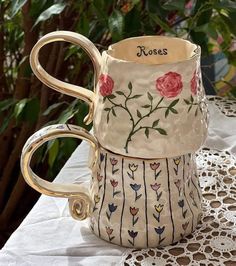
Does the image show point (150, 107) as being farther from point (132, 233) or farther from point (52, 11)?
point (52, 11)

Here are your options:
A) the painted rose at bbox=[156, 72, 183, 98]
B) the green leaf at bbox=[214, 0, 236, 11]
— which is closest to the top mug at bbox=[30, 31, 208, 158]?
the painted rose at bbox=[156, 72, 183, 98]

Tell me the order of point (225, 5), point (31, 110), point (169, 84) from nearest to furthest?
point (169, 84) → point (225, 5) → point (31, 110)

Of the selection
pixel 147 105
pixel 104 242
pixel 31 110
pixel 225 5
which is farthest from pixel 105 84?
pixel 31 110

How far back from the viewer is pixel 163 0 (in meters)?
0.89

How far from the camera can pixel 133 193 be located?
0.52 meters

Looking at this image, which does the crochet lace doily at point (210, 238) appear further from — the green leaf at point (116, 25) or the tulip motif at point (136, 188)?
the green leaf at point (116, 25)

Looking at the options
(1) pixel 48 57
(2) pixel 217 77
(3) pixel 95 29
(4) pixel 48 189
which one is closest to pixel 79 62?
(1) pixel 48 57

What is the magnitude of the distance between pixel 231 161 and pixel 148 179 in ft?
0.63

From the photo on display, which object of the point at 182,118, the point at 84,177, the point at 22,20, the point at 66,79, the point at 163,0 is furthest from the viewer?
the point at 66,79

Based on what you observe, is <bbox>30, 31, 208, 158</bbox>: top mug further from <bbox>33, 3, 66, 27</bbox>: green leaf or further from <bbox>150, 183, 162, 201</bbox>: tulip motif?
<bbox>33, 3, 66, 27</bbox>: green leaf

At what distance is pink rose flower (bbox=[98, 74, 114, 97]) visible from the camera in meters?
0.51

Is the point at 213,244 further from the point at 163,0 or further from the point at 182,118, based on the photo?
the point at 163,0

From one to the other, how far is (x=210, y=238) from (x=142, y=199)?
0.08 meters

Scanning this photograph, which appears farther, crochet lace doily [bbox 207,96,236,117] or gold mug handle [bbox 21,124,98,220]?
crochet lace doily [bbox 207,96,236,117]
